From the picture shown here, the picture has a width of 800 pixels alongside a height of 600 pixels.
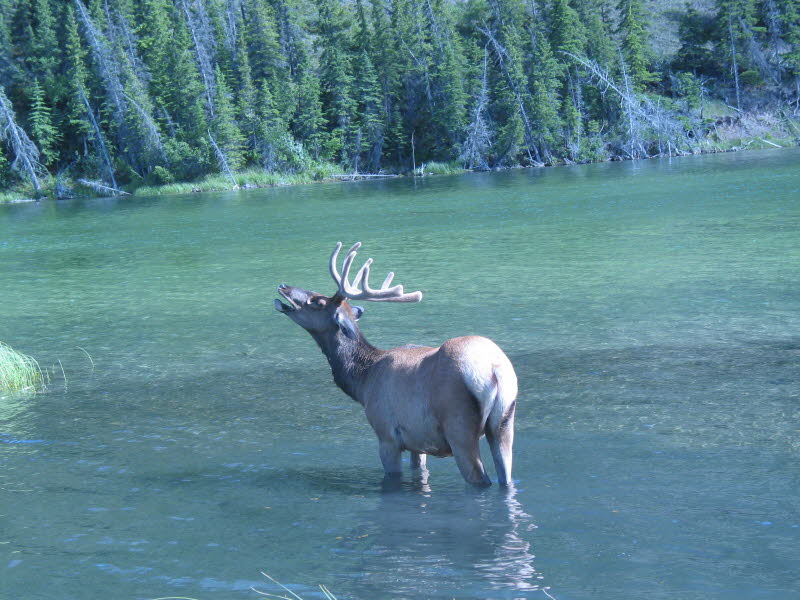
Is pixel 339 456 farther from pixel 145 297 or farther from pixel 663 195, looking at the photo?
pixel 663 195

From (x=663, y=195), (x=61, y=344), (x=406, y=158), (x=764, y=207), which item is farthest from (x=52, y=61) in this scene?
(x=61, y=344)

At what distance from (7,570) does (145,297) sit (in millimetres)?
14912

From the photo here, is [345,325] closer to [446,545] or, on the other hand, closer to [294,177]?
[446,545]

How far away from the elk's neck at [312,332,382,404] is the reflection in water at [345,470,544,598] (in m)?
1.02

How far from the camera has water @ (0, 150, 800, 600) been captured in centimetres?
610

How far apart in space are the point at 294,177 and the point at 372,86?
13.8 metres

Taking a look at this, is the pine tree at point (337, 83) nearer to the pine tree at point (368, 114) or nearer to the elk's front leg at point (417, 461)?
the pine tree at point (368, 114)

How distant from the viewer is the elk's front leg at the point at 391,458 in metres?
7.68

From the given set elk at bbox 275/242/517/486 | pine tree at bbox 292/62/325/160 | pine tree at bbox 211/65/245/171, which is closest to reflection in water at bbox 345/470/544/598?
elk at bbox 275/242/517/486

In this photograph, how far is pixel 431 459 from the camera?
28.2 ft

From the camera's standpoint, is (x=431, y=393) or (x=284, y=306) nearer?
(x=431, y=393)

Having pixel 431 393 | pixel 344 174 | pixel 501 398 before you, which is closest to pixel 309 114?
pixel 344 174

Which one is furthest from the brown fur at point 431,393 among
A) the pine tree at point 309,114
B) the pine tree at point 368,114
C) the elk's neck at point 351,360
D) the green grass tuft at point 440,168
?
the pine tree at point 309,114

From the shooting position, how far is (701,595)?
215 inches
